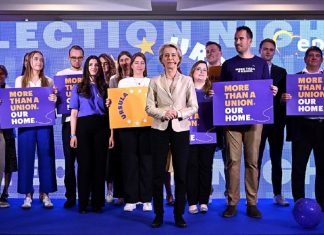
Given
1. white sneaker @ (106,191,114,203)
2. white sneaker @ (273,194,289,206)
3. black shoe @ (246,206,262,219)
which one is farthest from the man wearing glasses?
white sneaker @ (273,194,289,206)

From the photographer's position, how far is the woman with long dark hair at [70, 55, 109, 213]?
497 centimetres

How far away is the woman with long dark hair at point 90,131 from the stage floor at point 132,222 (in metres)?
0.31

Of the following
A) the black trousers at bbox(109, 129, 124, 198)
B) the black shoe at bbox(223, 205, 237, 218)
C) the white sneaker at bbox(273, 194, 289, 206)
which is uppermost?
the black trousers at bbox(109, 129, 124, 198)

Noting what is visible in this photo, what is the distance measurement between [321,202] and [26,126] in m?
3.40

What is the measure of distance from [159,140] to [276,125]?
69.6 inches

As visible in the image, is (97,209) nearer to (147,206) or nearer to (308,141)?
(147,206)

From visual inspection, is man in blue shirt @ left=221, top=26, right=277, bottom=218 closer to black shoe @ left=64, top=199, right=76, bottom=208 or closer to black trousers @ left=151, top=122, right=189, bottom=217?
black trousers @ left=151, top=122, right=189, bottom=217

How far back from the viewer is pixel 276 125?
17.8 ft

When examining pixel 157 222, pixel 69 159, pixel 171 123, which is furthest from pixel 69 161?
pixel 171 123

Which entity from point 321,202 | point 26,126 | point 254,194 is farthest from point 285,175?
point 26,126

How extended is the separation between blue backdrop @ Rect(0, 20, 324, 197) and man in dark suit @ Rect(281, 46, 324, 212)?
1275 mm

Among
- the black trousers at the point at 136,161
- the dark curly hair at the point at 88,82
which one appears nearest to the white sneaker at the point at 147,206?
the black trousers at the point at 136,161

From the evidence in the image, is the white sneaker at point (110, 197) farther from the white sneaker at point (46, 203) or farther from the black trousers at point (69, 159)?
the white sneaker at point (46, 203)

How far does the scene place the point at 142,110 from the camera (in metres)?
5.03
